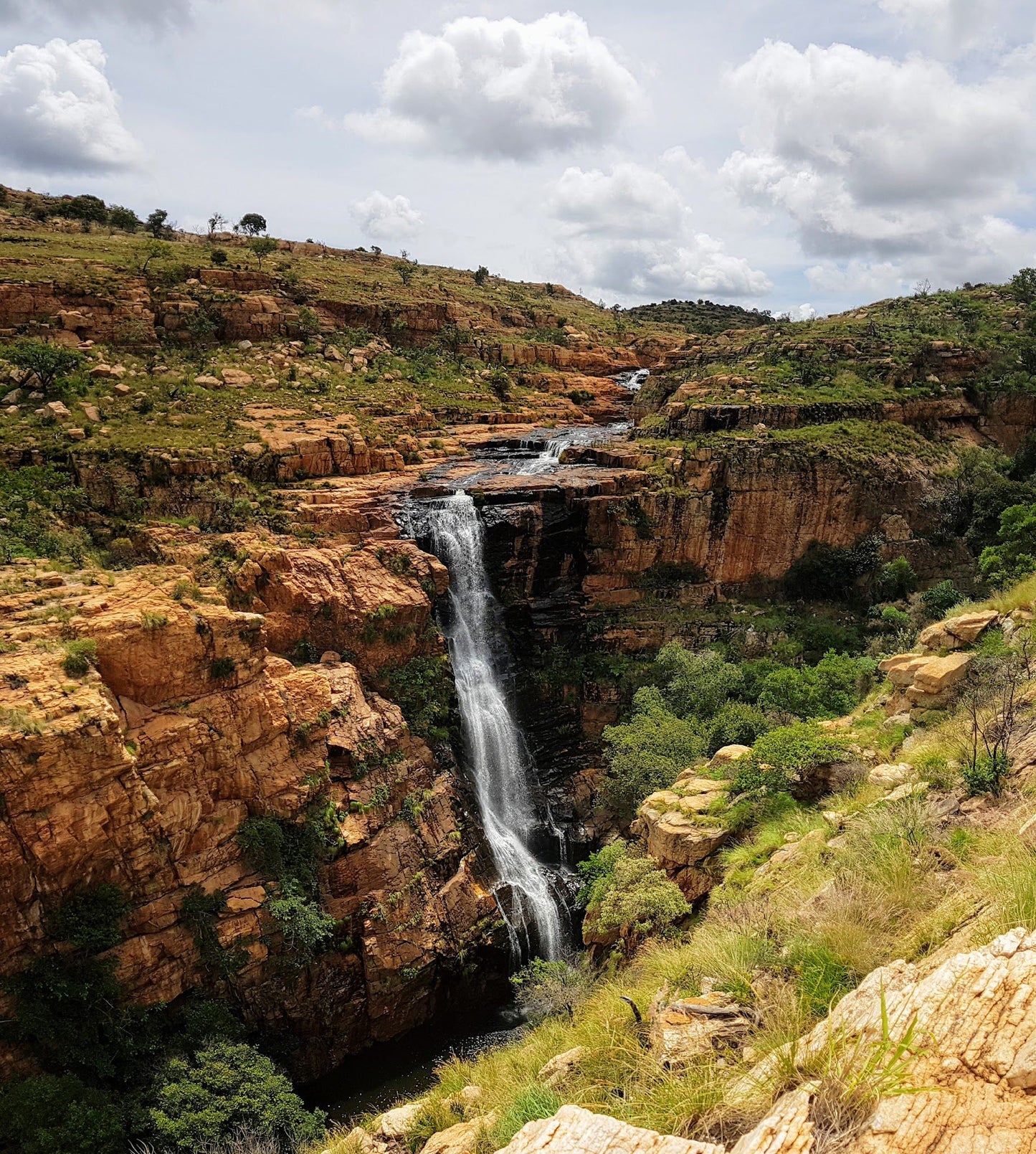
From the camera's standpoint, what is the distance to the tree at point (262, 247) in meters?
47.7

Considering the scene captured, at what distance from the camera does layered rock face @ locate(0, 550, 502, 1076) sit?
1370 centimetres

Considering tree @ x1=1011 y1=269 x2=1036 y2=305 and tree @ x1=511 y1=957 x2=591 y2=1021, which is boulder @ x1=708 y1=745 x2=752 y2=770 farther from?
tree @ x1=1011 y1=269 x2=1036 y2=305

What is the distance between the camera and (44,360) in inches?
1031

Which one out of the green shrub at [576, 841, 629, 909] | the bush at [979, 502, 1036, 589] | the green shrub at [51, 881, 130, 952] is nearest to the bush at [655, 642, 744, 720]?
the green shrub at [576, 841, 629, 909]

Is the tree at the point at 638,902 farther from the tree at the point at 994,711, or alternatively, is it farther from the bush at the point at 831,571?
the bush at the point at 831,571

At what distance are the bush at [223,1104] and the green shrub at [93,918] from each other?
2946mm

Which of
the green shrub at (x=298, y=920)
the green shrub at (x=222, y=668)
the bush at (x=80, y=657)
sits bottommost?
the green shrub at (x=298, y=920)

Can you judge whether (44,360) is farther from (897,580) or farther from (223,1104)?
(897,580)

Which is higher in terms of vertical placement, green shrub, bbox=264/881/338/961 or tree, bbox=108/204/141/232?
tree, bbox=108/204/141/232

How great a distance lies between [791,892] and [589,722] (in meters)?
18.3

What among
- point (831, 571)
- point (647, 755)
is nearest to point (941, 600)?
point (831, 571)

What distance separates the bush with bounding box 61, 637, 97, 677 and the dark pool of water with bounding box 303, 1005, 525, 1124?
1190 cm

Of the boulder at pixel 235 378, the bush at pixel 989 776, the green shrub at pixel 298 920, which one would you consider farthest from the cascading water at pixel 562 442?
the bush at pixel 989 776

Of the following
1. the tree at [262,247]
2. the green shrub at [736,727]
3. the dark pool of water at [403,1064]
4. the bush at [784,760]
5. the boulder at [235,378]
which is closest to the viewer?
the bush at [784,760]
